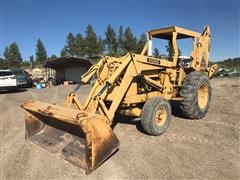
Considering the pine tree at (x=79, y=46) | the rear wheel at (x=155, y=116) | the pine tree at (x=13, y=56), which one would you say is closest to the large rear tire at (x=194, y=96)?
the rear wheel at (x=155, y=116)

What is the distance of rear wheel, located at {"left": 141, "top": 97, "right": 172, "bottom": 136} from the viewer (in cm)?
584

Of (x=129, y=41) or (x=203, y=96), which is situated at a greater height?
(x=129, y=41)

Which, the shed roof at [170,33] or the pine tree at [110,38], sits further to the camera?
the pine tree at [110,38]

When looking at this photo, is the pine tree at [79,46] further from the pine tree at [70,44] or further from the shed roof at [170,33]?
the shed roof at [170,33]

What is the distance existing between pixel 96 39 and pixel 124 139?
224ft

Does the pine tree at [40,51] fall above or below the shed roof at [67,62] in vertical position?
above

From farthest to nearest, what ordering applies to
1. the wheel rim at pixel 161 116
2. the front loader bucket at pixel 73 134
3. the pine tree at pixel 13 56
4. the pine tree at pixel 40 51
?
the pine tree at pixel 40 51 < the pine tree at pixel 13 56 < the wheel rim at pixel 161 116 < the front loader bucket at pixel 73 134

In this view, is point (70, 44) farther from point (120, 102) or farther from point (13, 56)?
point (120, 102)

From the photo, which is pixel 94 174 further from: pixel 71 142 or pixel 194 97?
pixel 194 97

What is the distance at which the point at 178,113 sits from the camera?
8.34m

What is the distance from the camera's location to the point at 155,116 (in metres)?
5.96

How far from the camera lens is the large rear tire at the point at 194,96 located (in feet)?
23.1

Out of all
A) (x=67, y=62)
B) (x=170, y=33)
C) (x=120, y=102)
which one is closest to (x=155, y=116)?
(x=120, y=102)

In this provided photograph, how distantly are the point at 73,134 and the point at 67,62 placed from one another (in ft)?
79.9
